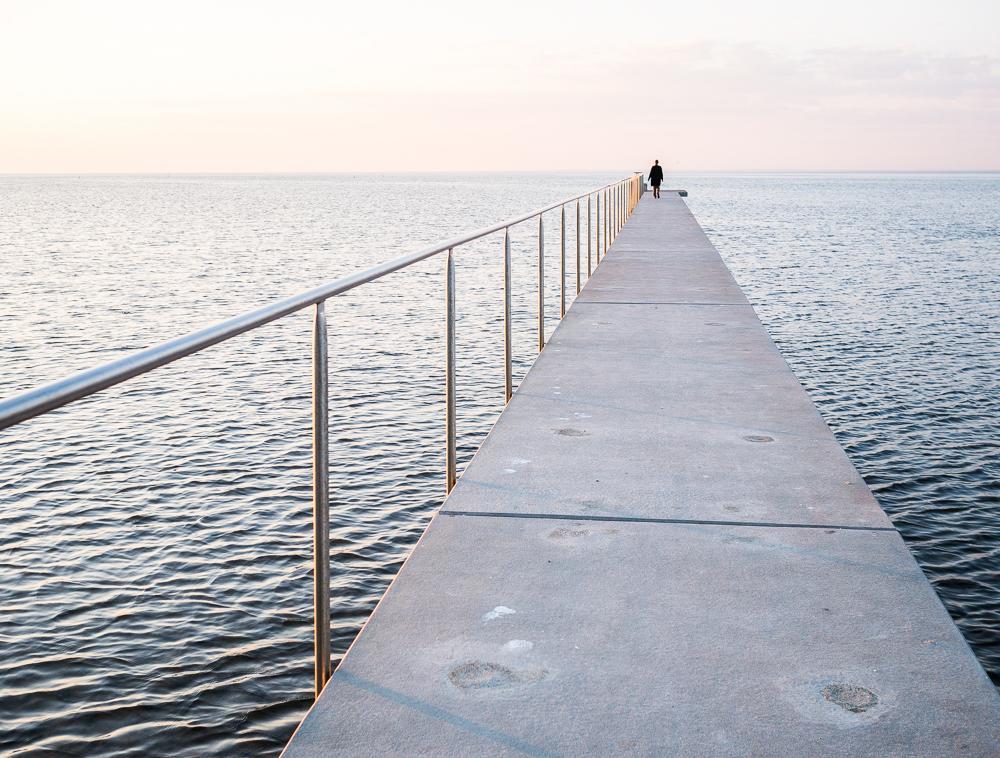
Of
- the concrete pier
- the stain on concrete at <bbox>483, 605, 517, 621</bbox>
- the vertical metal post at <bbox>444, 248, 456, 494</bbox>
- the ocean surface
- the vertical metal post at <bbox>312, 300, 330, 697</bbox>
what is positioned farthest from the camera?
the ocean surface

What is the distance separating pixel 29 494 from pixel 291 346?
7.36 meters

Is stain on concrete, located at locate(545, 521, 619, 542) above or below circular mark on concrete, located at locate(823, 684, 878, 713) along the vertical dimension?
above

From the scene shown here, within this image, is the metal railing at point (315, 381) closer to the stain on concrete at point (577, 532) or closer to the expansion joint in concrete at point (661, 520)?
the expansion joint in concrete at point (661, 520)

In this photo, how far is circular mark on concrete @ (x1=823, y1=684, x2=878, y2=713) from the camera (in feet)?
8.35

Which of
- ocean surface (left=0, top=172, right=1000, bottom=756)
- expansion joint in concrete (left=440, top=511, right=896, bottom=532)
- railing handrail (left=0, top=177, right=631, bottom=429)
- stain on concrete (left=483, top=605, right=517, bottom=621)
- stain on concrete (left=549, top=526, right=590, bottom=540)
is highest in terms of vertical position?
railing handrail (left=0, top=177, right=631, bottom=429)

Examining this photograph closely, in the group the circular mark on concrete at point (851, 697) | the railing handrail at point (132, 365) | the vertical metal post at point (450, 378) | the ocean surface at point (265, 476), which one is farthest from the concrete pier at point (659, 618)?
the ocean surface at point (265, 476)

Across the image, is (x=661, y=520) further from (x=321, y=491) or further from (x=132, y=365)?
(x=132, y=365)

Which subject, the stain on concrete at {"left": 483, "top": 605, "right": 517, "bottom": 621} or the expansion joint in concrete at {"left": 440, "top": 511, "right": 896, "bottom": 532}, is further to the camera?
the expansion joint in concrete at {"left": 440, "top": 511, "right": 896, "bottom": 532}

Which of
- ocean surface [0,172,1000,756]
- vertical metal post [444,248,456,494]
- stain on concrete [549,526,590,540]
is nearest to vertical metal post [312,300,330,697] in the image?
stain on concrete [549,526,590,540]

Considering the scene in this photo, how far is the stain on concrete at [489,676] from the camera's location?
265cm

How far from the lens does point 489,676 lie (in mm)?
2697

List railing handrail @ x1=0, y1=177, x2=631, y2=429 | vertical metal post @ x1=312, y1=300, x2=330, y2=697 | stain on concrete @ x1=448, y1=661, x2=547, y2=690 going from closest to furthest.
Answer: railing handrail @ x1=0, y1=177, x2=631, y2=429
stain on concrete @ x1=448, y1=661, x2=547, y2=690
vertical metal post @ x1=312, y1=300, x2=330, y2=697

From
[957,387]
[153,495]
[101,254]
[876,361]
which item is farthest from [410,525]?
[101,254]

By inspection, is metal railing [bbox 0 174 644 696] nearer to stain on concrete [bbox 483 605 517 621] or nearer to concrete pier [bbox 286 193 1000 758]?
concrete pier [bbox 286 193 1000 758]
